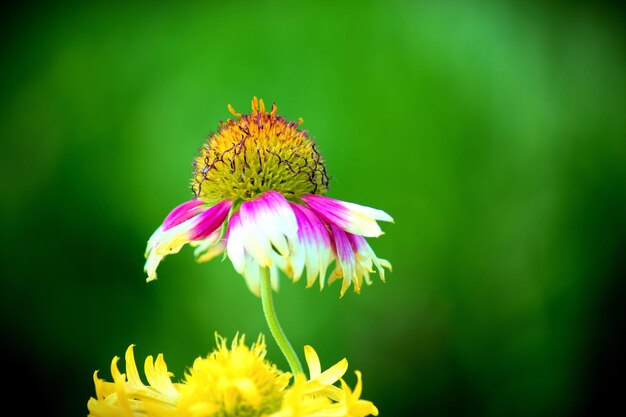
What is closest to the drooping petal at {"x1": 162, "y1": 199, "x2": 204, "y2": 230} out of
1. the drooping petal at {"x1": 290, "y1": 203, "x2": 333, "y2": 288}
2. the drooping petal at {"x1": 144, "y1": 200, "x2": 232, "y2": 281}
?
the drooping petal at {"x1": 144, "y1": 200, "x2": 232, "y2": 281}

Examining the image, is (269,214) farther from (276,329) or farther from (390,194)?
(390,194)

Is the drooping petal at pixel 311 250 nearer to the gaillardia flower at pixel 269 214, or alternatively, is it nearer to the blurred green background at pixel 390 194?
the gaillardia flower at pixel 269 214

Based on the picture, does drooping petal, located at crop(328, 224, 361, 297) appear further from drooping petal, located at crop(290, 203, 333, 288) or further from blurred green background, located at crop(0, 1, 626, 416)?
blurred green background, located at crop(0, 1, 626, 416)

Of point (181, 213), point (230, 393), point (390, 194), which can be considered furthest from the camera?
point (390, 194)

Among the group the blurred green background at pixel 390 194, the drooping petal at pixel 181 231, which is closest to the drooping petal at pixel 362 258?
the drooping petal at pixel 181 231

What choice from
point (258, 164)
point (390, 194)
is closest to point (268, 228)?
point (258, 164)

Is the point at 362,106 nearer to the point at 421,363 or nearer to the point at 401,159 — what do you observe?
the point at 401,159
